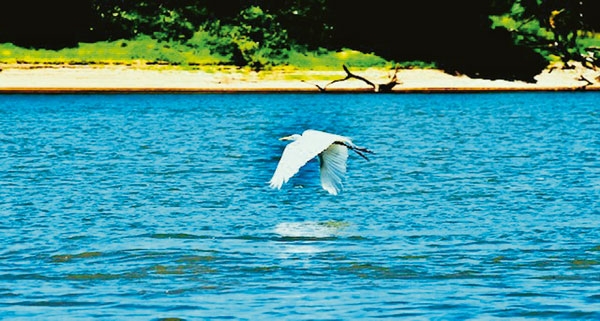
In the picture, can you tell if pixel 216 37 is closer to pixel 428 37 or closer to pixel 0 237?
pixel 428 37

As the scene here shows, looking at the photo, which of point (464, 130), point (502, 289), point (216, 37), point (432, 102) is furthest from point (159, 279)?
point (216, 37)

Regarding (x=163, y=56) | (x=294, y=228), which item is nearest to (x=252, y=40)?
(x=163, y=56)

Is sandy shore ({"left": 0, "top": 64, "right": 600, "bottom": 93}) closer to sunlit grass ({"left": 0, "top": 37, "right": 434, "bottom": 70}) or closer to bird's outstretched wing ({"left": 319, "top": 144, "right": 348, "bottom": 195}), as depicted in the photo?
sunlit grass ({"left": 0, "top": 37, "right": 434, "bottom": 70})

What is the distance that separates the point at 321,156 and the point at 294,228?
136cm

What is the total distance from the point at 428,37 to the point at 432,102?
7.85m

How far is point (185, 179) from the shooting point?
3012 cm

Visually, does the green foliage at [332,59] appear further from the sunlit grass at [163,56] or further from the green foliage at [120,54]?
the green foliage at [120,54]

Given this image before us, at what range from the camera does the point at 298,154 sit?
Result: 63.8ft

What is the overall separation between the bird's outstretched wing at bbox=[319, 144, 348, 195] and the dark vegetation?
155 feet

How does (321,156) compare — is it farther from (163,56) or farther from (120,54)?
(120,54)

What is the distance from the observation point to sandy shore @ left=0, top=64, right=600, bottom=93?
66188 millimetres

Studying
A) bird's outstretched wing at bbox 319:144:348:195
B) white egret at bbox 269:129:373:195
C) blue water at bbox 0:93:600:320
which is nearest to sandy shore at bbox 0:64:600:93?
blue water at bbox 0:93:600:320

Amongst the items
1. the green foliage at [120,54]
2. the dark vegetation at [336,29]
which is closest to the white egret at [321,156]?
the green foliage at [120,54]

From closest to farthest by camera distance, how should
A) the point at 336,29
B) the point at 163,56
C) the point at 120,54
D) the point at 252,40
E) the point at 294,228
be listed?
the point at 294,228 → the point at 120,54 → the point at 163,56 → the point at 252,40 → the point at 336,29
